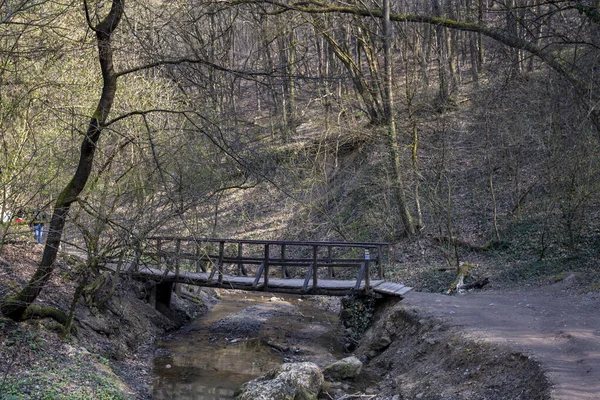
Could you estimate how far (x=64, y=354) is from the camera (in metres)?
8.95

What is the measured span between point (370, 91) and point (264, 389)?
13198 millimetres

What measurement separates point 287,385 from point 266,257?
5.15m

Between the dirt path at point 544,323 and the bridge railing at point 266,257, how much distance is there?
1754 mm

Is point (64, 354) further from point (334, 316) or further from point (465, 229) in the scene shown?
point (465, 229)

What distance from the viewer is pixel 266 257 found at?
1359cm

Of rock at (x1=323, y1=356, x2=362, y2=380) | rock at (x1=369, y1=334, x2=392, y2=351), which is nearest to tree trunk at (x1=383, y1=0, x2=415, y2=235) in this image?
rock at (x1=369, y1=334, x2=392, y2=351)

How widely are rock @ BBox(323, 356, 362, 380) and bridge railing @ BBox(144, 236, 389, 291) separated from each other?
2656 millimetres

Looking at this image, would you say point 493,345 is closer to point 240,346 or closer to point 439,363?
point 439,363

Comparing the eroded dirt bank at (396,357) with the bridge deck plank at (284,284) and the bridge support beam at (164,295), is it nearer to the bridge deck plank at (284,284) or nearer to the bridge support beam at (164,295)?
the bridge deck plank at (284,284)

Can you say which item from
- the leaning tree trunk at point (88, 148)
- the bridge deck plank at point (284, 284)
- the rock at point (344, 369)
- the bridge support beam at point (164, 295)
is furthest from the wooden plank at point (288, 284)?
the leaning tree trunk at point (88, 148)

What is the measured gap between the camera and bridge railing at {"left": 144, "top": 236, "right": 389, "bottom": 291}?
34.0ft

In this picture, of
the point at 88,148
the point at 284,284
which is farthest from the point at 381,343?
the point at 88,148

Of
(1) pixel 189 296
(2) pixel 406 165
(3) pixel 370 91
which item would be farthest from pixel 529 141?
(1) pixel 189 296

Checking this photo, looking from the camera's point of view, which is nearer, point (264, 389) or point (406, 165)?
point (264, 389)
